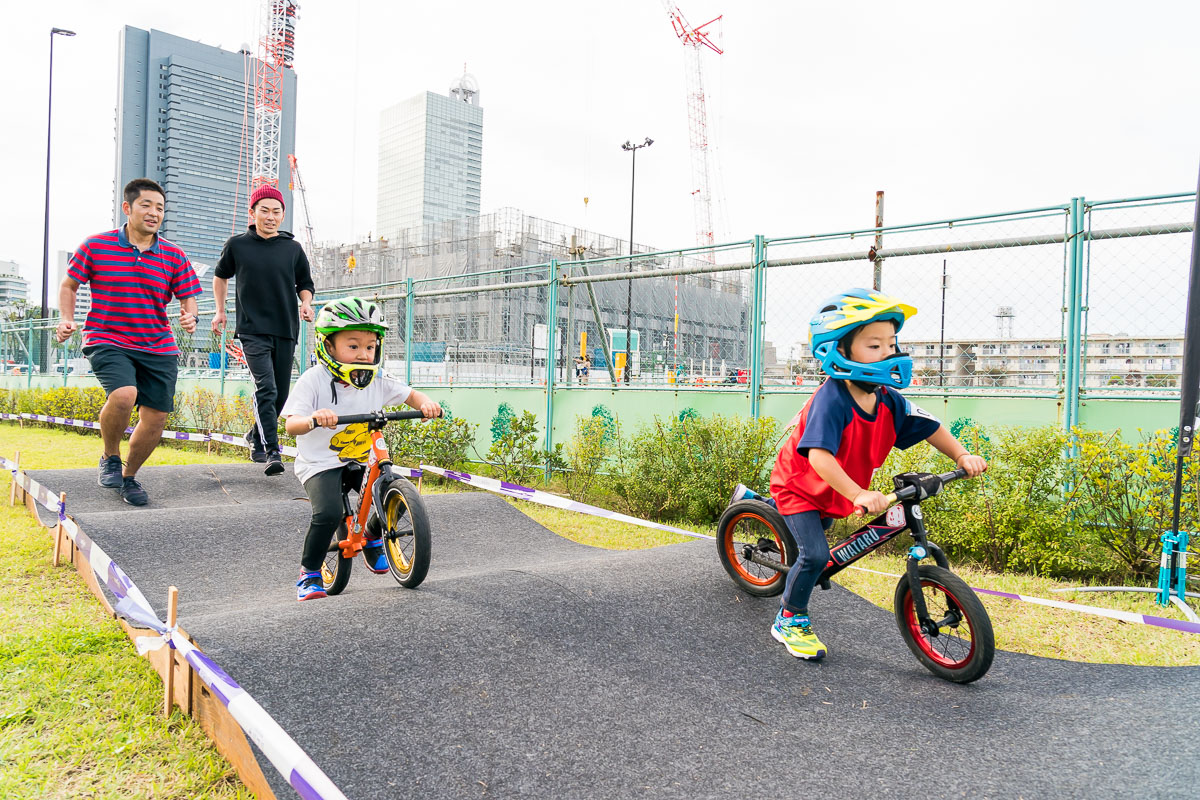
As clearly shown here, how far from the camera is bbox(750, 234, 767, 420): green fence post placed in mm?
7887

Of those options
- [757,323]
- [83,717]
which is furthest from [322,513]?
[757,323]

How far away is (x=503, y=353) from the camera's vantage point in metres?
11.6

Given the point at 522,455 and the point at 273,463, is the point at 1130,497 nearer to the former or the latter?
the point at 522,455

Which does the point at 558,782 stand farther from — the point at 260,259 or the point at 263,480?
the point at 263,480

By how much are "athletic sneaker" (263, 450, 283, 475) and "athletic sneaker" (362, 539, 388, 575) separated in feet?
7.22

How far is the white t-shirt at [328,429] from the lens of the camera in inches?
159

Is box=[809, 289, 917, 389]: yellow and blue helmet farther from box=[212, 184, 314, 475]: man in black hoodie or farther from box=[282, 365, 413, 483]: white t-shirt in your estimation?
box=[212, 184, 314, 475]: man in black hoodie

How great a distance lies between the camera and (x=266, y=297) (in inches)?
243

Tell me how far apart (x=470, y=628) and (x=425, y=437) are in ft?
22.2

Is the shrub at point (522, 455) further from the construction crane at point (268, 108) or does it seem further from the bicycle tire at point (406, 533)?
the construction crane at point (268, 108)

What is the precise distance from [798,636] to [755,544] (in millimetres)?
826

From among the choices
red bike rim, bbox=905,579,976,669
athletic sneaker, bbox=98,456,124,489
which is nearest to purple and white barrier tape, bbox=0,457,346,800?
red bike rim, bbox=905,579,976,669

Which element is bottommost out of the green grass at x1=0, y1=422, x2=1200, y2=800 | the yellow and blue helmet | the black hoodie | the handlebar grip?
the green grass at x1=0, y1=422, x2=1200, y2=800

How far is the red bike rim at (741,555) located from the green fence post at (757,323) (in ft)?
11.5
